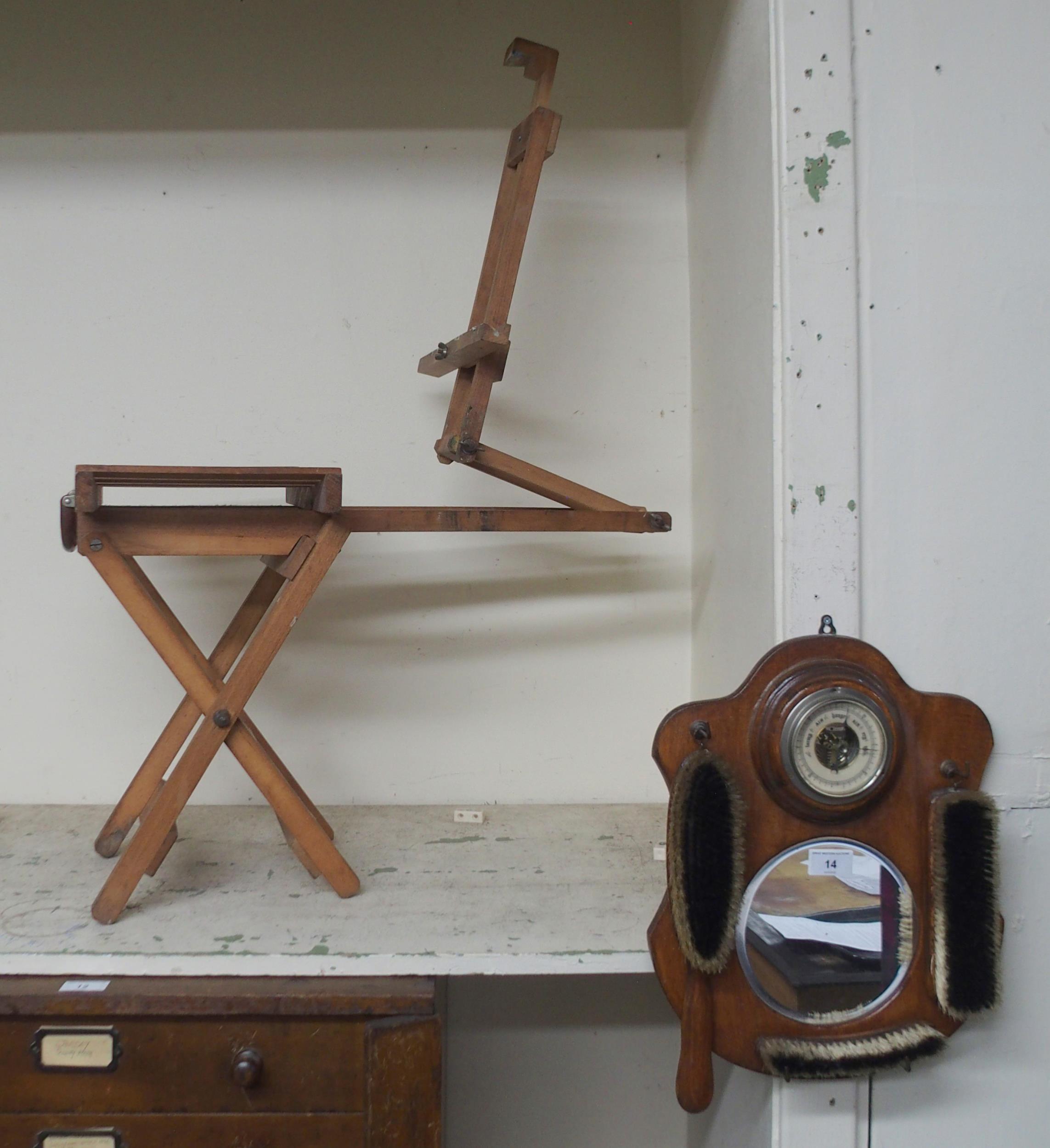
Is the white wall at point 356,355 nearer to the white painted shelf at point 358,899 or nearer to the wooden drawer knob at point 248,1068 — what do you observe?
the white painted shelf at point 358,899

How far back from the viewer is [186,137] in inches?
56.7

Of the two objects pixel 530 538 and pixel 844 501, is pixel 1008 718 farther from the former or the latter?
pixel 530 538

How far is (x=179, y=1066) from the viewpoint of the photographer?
92cm

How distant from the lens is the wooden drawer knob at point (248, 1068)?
0.90m

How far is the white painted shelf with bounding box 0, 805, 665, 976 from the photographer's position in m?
0.93

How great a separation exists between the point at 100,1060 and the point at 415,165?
4.59 feet

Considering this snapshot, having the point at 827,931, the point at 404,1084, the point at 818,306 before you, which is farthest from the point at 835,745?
the point at 404,1084

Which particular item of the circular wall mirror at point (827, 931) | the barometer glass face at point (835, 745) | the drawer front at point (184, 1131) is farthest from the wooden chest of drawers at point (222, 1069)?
the barometer glass face at point (835, 745)

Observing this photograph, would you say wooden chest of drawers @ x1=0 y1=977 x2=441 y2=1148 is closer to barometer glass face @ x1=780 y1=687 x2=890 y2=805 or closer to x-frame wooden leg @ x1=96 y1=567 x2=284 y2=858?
x-frame wooden leg @ x1=96 y1=567 x2=284 y2=858

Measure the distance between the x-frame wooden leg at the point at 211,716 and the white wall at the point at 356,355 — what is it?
41 cm

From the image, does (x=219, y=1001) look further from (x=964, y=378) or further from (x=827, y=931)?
(x=964, y=378)

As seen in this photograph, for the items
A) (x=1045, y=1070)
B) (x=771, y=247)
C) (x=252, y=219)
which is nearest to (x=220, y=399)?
(x=252, y=219)

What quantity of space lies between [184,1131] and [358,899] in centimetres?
30

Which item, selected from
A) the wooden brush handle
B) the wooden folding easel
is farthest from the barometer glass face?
the wooden folding easel
